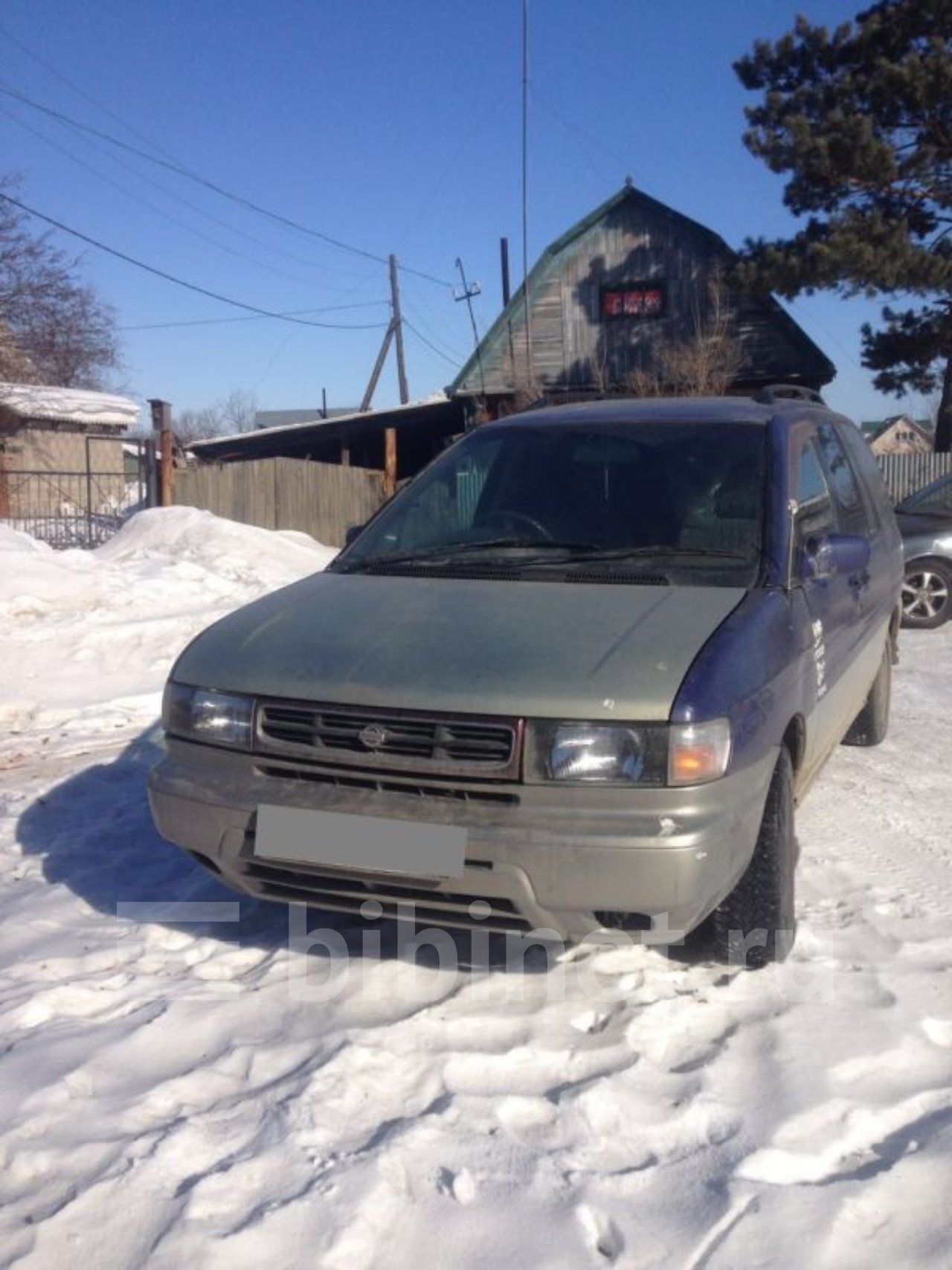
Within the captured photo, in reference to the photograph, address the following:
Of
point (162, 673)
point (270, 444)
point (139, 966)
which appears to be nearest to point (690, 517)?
point (139, 966)

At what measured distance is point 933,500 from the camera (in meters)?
11.6

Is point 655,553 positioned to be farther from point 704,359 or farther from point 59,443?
point 59,443

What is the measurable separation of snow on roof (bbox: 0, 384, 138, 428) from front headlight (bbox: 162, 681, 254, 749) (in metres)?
27.0

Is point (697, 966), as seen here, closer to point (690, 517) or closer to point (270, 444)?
point (690, 517)

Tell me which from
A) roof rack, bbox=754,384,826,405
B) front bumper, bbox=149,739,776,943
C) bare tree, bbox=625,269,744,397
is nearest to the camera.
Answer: front bumper, bbox=149,739,776,943

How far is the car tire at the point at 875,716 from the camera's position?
20.8 ft

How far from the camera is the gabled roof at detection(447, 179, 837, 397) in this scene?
76.8 ft

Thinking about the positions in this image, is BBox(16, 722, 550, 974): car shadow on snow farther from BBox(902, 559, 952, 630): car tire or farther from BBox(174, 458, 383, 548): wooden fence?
BBox(174, 458, 383, 548): wooden fence

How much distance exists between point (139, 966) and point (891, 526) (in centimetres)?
444

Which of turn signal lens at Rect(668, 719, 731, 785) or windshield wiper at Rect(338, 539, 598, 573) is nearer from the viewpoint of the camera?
turn signal lens at Rect(668, 719, 731, 785)

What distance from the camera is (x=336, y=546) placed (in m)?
18.4

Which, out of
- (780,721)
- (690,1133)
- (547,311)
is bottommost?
(690,1133)

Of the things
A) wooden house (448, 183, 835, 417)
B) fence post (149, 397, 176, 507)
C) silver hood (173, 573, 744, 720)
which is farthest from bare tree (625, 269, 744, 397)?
silver hood (173, 573, 744, 720)

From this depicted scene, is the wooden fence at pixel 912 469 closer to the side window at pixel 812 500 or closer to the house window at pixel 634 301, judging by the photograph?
the house window at pixel 634 301
